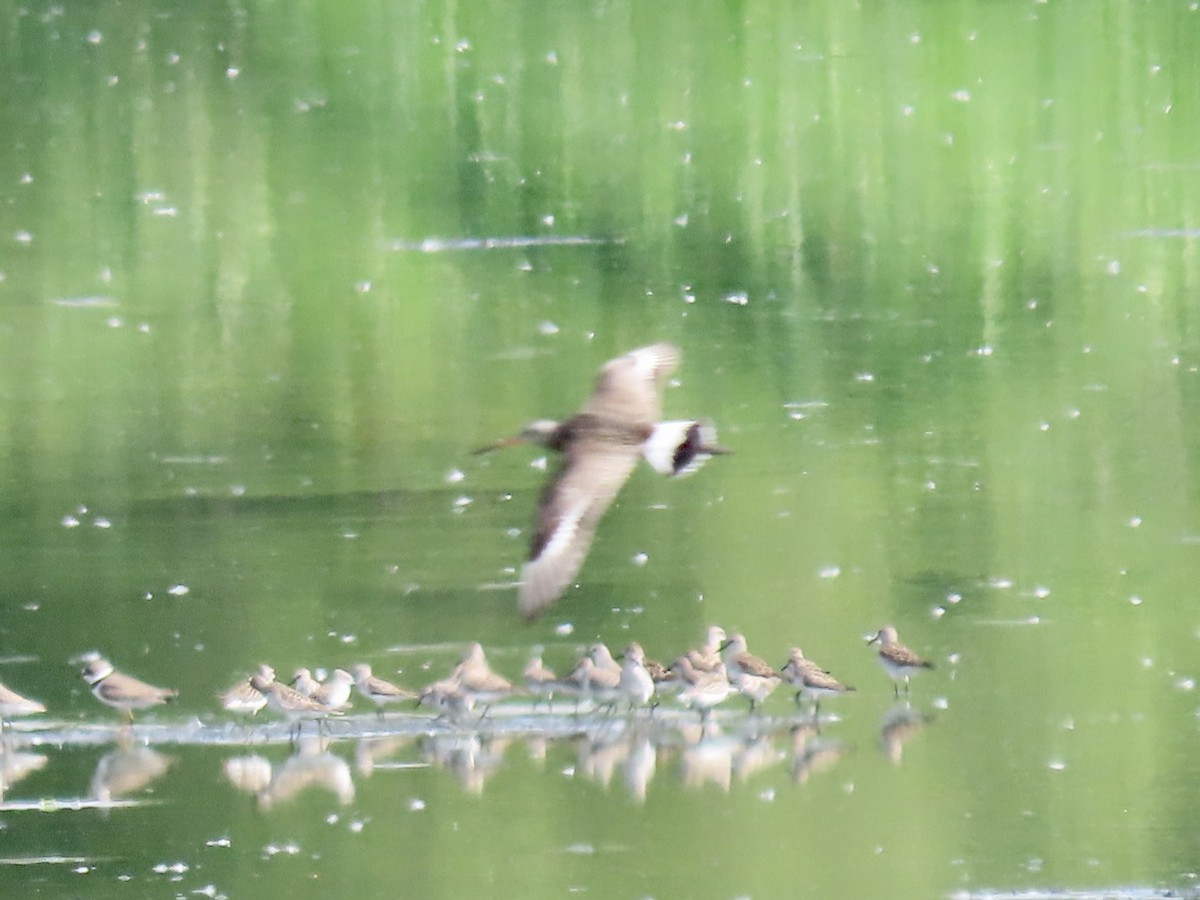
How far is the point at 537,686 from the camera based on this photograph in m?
8.98

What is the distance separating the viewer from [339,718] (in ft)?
29.3

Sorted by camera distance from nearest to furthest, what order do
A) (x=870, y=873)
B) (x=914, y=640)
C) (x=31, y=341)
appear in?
(x=870, y=873)
(x=914, y=640)
(x=31, y=341)

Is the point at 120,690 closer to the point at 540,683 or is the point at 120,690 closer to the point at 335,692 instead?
the point at 335,692

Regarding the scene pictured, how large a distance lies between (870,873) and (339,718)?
2.30 m

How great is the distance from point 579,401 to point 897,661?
194 inches

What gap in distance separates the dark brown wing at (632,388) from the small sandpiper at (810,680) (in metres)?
1.24

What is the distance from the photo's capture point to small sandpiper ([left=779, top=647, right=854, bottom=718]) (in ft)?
29.4

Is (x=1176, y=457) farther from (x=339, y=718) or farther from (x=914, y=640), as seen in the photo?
(x=339, y=718)

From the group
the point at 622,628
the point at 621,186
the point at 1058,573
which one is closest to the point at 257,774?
the point at 622,628

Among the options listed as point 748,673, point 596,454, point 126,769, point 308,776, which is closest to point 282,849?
point 308,776

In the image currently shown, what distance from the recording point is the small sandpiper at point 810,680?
29.4 feet

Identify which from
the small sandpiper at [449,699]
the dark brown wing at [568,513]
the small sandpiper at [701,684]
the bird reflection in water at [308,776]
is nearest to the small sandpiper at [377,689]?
the small sandpiper at [449,699]

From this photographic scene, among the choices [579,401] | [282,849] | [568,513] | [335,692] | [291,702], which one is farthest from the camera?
[579,401]

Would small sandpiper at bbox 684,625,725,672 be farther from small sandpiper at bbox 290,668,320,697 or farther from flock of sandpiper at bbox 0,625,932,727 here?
small sandpiper at bbox 290,668,320,697
